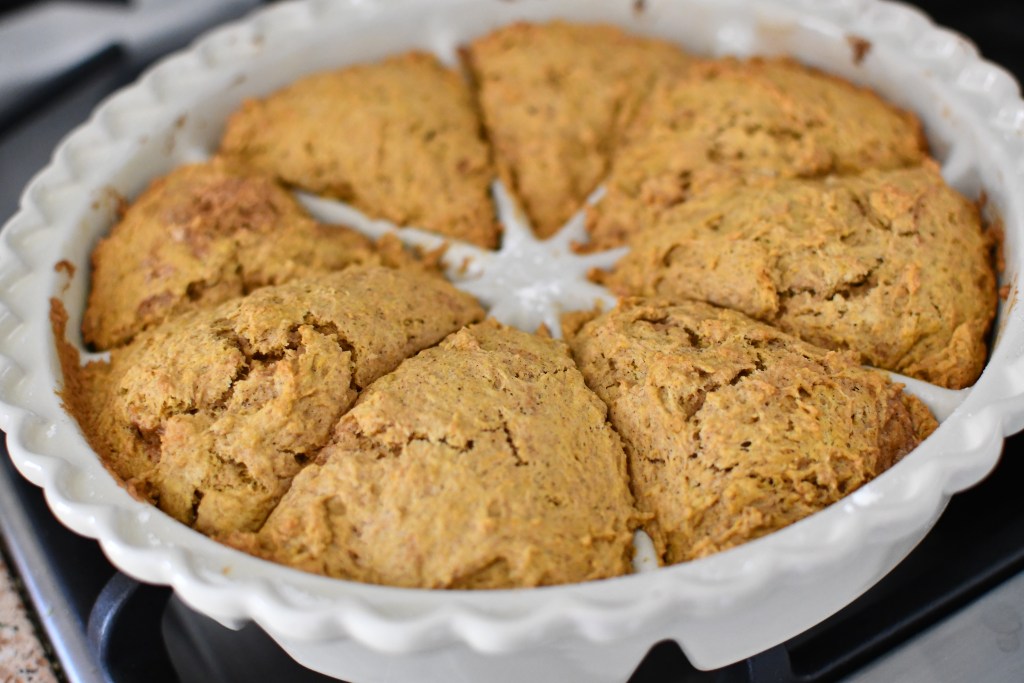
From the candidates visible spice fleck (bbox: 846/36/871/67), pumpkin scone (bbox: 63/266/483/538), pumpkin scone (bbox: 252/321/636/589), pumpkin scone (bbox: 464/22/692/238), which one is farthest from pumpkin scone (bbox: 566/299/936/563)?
visible spice fleck (bbox: 846/36/871/67)

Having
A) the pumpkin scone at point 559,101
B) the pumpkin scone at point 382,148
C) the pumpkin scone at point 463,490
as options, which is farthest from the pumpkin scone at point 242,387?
the pumpkin scone at point 559,101

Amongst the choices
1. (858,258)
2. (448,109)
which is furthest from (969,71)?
(448,109)

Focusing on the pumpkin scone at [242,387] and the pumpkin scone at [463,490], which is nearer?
the pumpkin scone at [463,490]

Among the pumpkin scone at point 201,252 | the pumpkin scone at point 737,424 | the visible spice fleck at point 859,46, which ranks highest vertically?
the visible spice fleck at point 859,46

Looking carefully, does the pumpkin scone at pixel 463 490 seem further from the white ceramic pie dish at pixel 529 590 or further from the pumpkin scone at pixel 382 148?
the pumpkin scone at pixel 382 148

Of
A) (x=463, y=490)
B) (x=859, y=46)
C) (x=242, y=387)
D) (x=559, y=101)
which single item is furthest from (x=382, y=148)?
(x=859, y=46)
